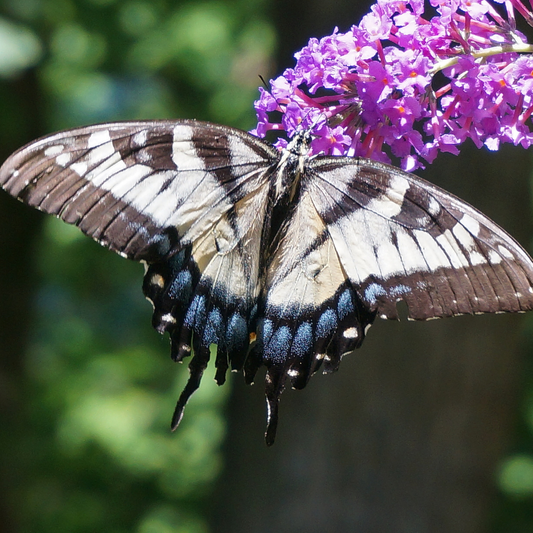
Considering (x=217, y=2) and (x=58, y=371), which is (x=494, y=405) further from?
(x=58, y=371)

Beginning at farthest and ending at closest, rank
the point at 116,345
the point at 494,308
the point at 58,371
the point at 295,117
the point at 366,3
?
the point at 116,345 → the point at 58,371 → the point at 366,3 → the point at 295,117 → the point at 494,308

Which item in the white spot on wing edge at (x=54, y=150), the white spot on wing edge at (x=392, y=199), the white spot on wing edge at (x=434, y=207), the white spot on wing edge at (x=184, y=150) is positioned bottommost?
the white spot on wing edge at (x=434, y=207)

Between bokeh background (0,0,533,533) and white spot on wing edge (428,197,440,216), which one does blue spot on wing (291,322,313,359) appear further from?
bokeh background (0,0,533,533)

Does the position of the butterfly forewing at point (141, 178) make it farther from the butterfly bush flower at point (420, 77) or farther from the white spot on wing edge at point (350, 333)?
the white spot on wing edge at point (350, 333)

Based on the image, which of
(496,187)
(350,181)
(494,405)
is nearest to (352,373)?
(494,405)

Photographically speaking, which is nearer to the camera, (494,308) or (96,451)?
(494,308)

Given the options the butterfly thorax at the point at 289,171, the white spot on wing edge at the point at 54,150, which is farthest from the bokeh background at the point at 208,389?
the white spot on wing edge at the point at 54,150

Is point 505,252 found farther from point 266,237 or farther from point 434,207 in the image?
point 266,237
